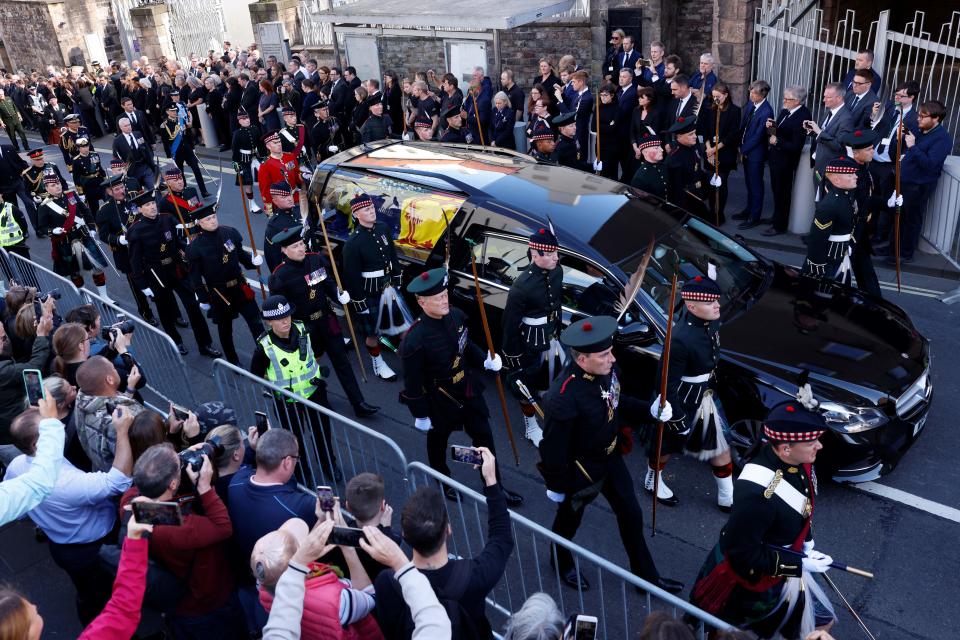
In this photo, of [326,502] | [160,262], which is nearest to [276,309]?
[326,502]

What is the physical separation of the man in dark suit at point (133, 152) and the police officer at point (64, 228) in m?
2.85

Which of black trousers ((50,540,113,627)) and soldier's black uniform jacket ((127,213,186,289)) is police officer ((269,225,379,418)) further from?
black trousers ((50,540,113,627))

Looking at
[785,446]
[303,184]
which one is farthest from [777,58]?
[785,446]

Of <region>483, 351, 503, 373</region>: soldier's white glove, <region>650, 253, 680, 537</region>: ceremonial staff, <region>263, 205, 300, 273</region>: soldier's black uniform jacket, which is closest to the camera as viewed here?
<region>650, 253, 680, 537</region>: ceremonial staff

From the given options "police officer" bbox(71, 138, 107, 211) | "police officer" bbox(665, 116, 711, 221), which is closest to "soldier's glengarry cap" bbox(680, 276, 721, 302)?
"police officer" bbox(665, 116, 711, 221)

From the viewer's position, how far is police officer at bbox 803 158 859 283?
7.07 metres

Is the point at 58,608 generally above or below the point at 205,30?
below

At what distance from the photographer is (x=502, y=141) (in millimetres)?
13070

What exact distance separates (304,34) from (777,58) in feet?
40.5

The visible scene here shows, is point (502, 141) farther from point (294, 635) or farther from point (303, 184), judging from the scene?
point (294, 635)

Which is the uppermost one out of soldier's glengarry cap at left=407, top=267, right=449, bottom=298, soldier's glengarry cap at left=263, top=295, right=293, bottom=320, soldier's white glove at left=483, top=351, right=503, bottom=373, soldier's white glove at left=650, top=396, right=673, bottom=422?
soldier's glengarry cap at left=407, top=267, right=449, bottom=298

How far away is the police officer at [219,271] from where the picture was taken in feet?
24.8

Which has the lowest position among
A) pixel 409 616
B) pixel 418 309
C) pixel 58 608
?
pixel 58 608

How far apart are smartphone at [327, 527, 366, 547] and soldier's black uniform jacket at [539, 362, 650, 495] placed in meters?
1.67
